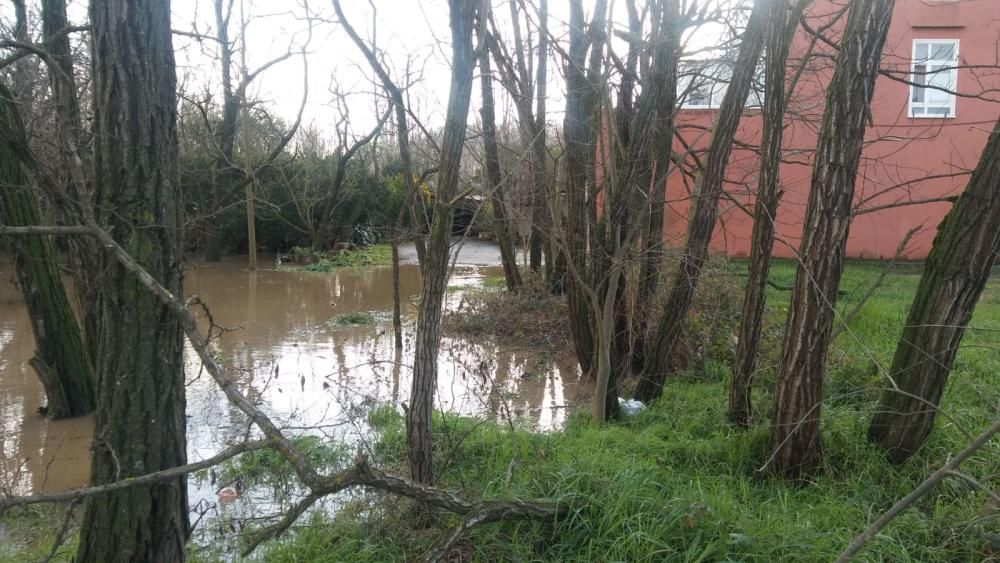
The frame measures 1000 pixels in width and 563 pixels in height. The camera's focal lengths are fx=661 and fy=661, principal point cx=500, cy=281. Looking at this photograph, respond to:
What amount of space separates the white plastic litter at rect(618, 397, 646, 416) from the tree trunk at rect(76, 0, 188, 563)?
3.99 meters

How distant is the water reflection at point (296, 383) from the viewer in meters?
5.89

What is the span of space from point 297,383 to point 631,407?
4.15 metres

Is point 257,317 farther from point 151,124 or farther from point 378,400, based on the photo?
point 151,124

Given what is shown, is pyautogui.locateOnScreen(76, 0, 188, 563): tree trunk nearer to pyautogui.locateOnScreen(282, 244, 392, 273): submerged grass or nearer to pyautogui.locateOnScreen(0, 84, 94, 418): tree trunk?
pyautogui.locateOnScreen(0, 84, 94, 418): tree trunk

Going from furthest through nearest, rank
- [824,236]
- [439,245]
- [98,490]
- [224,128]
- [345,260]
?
[345,260] < [224,128] < [824,236] < [439,245] < [98,490]

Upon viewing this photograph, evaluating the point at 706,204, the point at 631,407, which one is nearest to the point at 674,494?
the point at 631,407

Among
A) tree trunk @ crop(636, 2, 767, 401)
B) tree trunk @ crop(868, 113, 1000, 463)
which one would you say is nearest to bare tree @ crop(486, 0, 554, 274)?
tree trunk @ crop(636, 2, 767, 401)

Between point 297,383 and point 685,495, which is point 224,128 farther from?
point 685,495

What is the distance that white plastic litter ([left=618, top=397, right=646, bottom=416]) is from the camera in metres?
6.02

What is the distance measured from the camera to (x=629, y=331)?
7191 millimetres

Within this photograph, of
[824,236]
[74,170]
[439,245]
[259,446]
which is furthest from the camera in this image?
[824,236]

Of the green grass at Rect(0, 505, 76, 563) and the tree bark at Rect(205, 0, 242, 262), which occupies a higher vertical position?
the tree bark at Rect(205, 0, 242, 262)

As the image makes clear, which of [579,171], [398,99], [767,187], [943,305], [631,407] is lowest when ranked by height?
[631,407]

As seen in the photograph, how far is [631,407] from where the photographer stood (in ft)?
20.0
